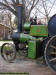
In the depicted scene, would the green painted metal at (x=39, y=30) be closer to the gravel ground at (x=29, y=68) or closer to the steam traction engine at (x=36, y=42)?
the steam traction engine at (x=36, y=42)

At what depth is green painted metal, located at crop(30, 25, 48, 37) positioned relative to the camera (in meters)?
4.27

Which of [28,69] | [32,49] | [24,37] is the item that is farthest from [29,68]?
[24,37]

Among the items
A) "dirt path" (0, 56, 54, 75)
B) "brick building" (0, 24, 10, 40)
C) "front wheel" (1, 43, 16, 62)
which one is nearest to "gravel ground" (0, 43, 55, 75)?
"dirt path" (0, 56, 54, 75)

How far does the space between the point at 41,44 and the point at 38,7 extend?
7.84 m

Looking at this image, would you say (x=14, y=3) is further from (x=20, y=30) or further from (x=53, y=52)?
(x=53, y=52)

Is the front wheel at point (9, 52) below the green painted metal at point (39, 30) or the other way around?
below

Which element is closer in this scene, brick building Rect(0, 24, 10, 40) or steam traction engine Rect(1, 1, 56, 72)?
steam traction engine Rect(1, 1, 56, 72)

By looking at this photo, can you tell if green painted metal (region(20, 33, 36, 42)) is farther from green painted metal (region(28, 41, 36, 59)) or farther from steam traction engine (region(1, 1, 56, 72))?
green painted metal (region(28, 41, 36, 59))

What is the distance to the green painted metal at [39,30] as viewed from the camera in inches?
168

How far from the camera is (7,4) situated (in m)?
10.2

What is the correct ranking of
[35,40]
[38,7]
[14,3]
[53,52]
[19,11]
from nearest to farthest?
[53,52]
[35,40]
[19,11]
[14,3]
[38,7]

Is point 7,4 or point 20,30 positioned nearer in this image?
point 20,30

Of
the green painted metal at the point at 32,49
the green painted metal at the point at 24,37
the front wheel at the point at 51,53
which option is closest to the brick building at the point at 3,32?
the green painted metal at the point at 24,37

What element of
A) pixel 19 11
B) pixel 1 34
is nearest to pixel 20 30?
pixel 19 11
